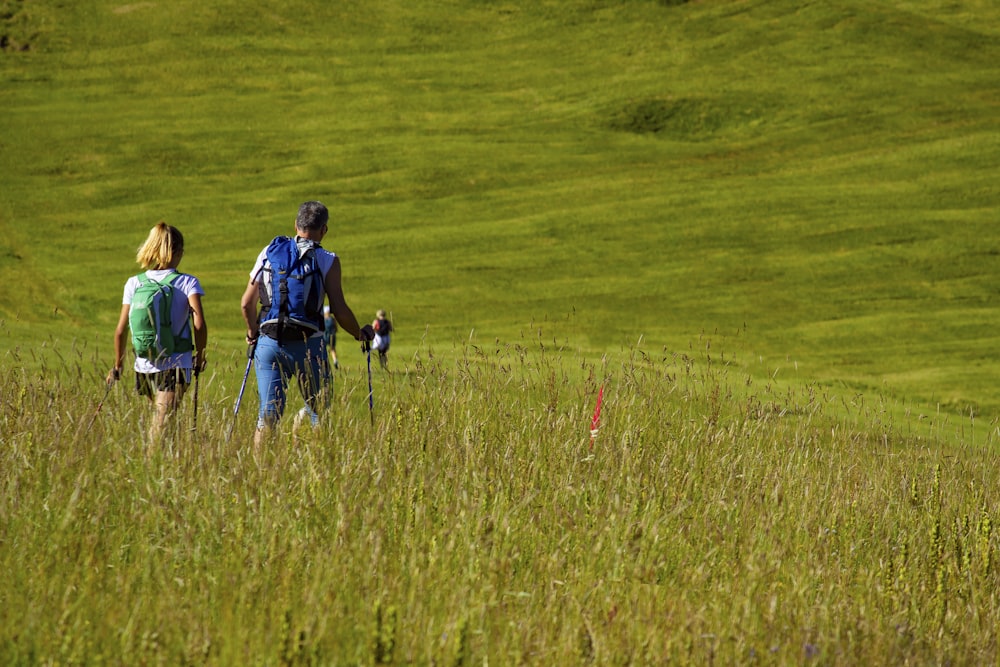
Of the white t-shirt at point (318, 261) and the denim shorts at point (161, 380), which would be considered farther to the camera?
the white t-shirt at point (318, 261)

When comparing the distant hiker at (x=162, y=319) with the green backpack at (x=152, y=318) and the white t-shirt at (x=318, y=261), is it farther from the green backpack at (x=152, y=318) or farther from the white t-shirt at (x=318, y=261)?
the white t-shirt at (x=318, y=261)

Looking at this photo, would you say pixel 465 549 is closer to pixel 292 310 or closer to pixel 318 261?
pixel 292 310

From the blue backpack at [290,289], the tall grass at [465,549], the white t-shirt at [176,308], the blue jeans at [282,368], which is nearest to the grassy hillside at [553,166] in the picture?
the white t-shirt at [176,308]

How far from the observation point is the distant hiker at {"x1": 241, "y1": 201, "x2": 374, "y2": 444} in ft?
26.0

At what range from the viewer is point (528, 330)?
2789 cm

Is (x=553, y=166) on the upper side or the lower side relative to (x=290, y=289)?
lower

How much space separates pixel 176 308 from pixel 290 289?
83cm

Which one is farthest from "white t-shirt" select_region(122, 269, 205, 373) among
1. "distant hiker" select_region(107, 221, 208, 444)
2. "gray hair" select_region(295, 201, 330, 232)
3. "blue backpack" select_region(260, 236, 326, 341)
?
"gray hair" select_region(295, 201, 330, 232)

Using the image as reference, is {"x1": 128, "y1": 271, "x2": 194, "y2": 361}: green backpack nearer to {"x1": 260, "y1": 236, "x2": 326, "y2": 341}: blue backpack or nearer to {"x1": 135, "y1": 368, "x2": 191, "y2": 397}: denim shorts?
{"x1": 135, "y1": 368, "x2": 191, "y2": 397}: denim shorts

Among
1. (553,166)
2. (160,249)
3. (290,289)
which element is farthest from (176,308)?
(553,166)

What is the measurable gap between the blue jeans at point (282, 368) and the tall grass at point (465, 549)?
0.58 m

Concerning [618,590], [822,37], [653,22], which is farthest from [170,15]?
[618,590]

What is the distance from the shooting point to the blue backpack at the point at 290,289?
7910 mm

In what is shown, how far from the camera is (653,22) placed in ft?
185
